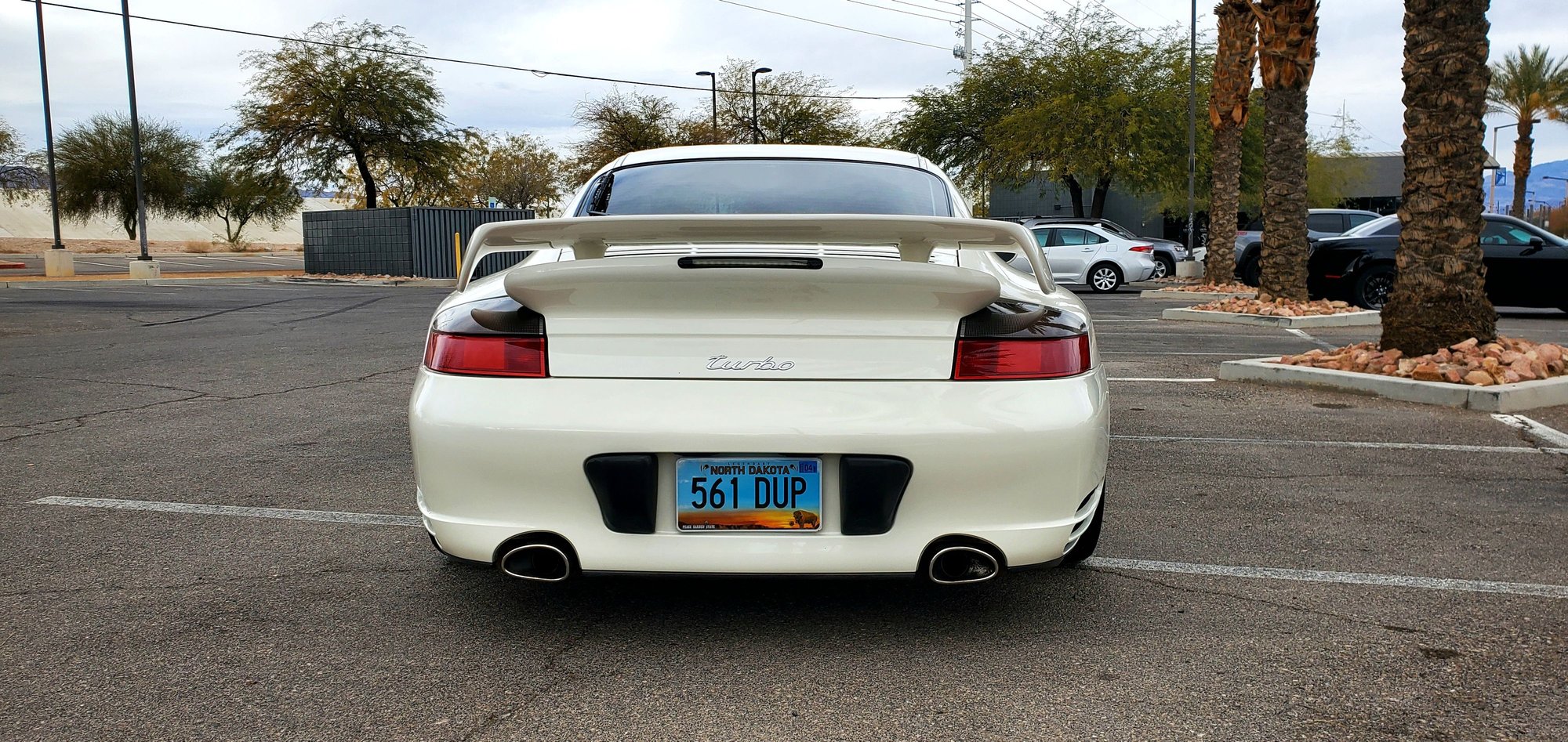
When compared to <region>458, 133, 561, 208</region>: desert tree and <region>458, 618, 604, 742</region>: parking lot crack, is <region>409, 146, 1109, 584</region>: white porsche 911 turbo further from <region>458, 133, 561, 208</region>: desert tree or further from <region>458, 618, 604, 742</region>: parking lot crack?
<region>458, 133, 561, 208</region>: desert tree

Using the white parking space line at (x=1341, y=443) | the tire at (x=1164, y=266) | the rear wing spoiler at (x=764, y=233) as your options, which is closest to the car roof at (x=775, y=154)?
the rear wing spoiler at (x=764, y=233)

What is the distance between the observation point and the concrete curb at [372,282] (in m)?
27.8

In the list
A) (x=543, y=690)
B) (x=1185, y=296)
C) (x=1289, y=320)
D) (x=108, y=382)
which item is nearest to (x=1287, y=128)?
(x=1289, y=320)

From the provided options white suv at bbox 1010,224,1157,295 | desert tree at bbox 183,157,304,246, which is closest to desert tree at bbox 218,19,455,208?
desert tree at bbox 183,157,304,246

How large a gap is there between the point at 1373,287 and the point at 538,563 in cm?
1562

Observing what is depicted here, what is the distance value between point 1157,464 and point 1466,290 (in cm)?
403

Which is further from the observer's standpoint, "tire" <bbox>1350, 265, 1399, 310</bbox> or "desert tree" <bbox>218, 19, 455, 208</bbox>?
"desert tree" <bbox>218, 19, 455, 208</bbox>

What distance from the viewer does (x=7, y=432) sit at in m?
6.57

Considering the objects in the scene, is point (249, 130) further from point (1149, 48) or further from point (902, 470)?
point (902, 470)

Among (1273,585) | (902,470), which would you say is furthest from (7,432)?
(1273,585)

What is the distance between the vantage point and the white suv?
77.2ft

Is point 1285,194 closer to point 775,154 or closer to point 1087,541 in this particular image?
point 775,154

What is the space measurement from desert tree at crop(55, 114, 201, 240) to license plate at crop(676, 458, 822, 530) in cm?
6549

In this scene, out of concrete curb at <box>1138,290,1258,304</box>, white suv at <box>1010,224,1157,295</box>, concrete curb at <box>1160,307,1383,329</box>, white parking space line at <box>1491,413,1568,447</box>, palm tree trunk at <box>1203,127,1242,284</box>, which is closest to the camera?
white parking space line at <box>1491,413,1568,447</box>
